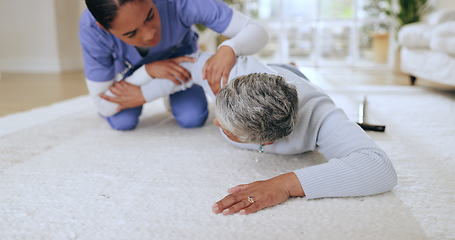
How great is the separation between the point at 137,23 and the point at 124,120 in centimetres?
→ 52

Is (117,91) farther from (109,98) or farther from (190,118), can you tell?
(190,118)

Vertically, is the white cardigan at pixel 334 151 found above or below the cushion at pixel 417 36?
below

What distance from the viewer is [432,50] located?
2461 mm

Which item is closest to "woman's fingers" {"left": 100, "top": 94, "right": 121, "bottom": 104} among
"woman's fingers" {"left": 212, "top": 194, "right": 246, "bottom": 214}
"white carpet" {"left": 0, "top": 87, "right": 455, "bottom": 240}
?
"white carpet" {"left": 0, "top": 87, "right": 455, "bottom": 240}

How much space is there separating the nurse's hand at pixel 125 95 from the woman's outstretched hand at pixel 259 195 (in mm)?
715

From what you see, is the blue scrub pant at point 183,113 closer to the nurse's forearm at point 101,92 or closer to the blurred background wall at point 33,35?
the nurse's forearm at point 101,92

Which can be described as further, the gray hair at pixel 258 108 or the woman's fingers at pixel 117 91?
the woman's fingers at pixel 117 91

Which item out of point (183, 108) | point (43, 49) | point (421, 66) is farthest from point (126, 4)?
point (43, 49)

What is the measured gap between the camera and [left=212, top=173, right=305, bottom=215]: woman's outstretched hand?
759 millimetres

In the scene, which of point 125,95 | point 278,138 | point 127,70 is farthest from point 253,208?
point 127,70

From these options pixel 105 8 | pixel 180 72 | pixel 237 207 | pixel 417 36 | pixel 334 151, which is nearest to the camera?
pixel 237 207

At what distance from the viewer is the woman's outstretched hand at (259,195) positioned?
0.76 metres

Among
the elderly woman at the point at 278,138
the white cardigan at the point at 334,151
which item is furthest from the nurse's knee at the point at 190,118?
the elderly woman at the point at 278,138

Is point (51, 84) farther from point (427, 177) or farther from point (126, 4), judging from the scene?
point (427, 177)
